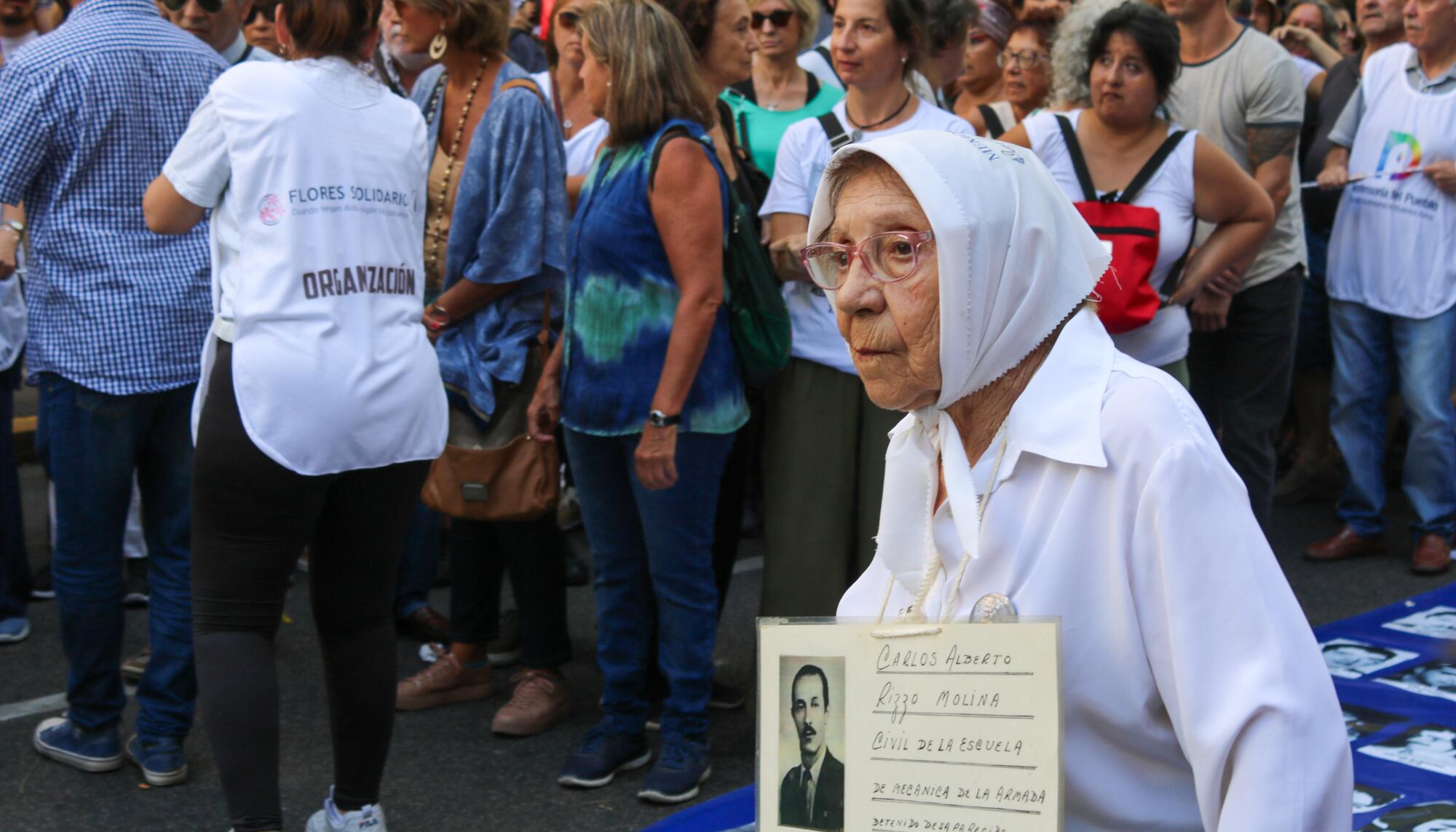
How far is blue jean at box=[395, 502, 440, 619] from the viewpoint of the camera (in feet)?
16.2

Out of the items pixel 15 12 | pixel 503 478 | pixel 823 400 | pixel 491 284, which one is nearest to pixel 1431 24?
pixel 823 400

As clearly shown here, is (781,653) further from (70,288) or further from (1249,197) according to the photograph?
(1249,197)

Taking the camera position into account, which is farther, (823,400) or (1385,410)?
(1385,410)

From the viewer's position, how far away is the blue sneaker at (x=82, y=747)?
381 cm

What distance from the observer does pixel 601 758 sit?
379 cm

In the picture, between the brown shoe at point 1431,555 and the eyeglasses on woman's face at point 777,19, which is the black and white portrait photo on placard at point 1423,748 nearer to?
the brown shoe at point 1431,555

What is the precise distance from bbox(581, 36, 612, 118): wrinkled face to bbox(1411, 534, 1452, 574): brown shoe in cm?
378

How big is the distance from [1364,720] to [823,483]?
154cm

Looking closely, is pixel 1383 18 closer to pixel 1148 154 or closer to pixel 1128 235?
pixel 1148 154

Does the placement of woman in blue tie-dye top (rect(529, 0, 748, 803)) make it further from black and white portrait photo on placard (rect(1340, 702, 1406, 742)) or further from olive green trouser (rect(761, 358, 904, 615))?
black and white portrait photo on placard (rect(1340, 702, 1406, 742))

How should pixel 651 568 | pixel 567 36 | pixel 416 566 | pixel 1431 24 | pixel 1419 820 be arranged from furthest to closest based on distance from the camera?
pixel 1431 24 < pixel 416 566 < pixel 567 36 < pixel 651 568 < pixel 1419 820

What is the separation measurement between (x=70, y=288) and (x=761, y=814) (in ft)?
9.12

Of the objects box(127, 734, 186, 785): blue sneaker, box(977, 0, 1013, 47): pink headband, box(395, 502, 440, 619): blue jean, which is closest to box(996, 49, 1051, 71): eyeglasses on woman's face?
box(977, 0, 1013, 47): pink headband

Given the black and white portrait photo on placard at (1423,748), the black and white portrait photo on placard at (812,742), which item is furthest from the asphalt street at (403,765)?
the black and white portrait photo on placard at (812,742)
